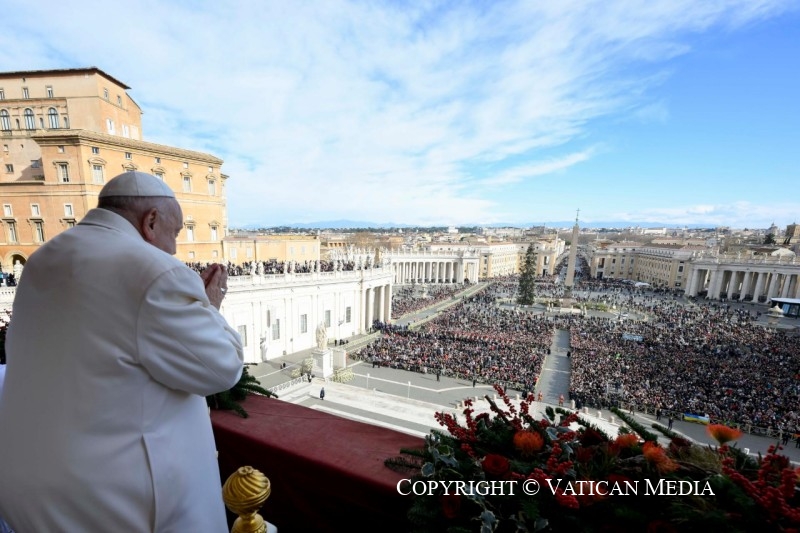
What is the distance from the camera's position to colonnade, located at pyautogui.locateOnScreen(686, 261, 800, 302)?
177 ft

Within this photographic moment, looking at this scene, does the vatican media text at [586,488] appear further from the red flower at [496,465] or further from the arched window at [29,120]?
the arched window at [29,120]

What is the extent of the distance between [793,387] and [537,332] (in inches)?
583

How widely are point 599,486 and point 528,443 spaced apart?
373mm

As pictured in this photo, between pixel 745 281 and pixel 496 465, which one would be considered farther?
pixel 745 281

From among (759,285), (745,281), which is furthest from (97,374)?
(745,281)

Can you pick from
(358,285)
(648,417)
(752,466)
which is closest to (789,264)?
(648,417)

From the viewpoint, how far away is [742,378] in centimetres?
2008

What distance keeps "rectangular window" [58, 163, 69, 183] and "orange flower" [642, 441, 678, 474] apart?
91.3 ft

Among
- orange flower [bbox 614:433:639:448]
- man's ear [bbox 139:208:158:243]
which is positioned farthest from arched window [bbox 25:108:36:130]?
orange flower [bbox 614:433:639:448]

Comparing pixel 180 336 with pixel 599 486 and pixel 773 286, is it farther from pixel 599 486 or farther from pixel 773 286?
pixel 773 286

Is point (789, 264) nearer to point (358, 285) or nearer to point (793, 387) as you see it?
point (793, 387)

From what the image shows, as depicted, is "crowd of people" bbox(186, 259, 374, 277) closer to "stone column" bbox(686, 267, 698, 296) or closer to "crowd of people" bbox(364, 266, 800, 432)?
"crowd of people" bbox(364, 266, 800, 432)

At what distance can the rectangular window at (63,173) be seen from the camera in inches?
798

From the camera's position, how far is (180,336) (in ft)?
4.18
